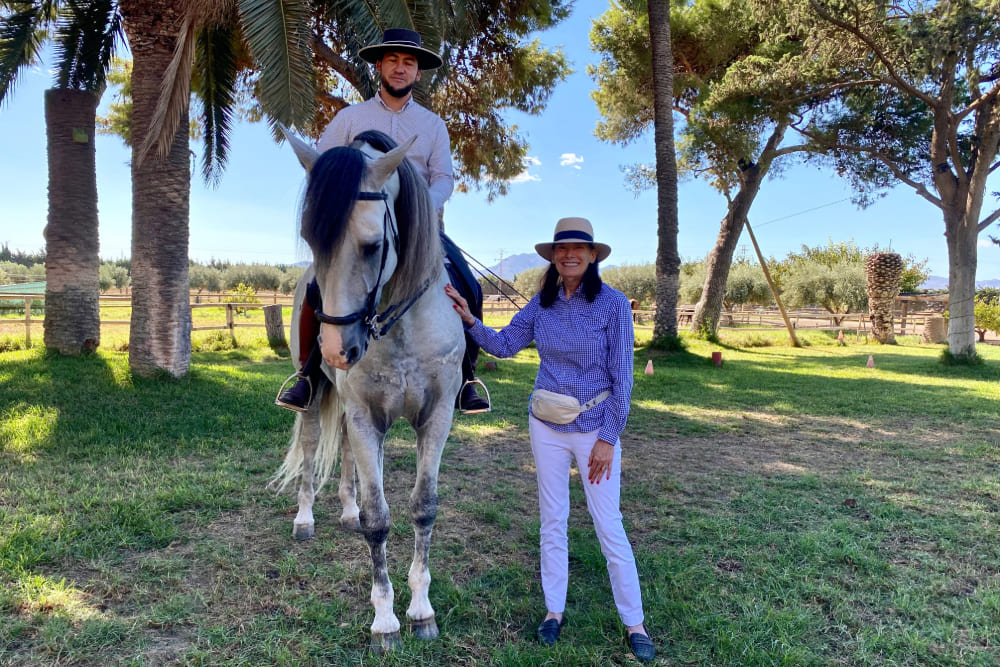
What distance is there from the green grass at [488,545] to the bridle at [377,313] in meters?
1.54

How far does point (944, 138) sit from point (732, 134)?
4549 millimetres

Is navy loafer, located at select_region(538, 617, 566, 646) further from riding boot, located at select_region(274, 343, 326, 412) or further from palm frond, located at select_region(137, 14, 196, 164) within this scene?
palm frond, located at select_region(137, 14, 196, 164)

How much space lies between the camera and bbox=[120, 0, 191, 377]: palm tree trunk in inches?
285

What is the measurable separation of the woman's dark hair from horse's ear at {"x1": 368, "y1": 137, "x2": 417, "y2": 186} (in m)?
1.05

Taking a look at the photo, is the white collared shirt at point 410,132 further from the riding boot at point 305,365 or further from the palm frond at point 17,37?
the palm frond at point 17,37

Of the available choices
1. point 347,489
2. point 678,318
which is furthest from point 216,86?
point 678,318

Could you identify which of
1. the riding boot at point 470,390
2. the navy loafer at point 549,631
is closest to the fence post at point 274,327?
the riding boot at point 470,390

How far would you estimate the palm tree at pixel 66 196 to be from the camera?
8734 millimetres

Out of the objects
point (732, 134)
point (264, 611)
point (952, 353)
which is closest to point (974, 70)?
point (732, 134)

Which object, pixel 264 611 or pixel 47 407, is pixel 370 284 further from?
pixel 47 407

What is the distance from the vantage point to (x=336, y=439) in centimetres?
403

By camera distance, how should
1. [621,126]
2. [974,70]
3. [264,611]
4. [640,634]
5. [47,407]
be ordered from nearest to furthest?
[640,634], [264,611], [47,407], [974,70], [621,126]

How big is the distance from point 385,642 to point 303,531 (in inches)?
53.4

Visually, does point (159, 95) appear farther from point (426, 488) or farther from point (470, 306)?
point (426, 488)
